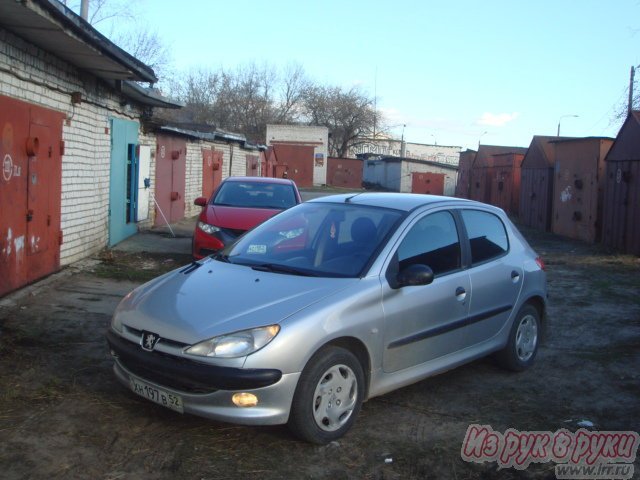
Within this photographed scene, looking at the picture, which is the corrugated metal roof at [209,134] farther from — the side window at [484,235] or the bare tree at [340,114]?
the bare tree at [340,114]

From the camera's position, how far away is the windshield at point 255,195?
11.4 metres

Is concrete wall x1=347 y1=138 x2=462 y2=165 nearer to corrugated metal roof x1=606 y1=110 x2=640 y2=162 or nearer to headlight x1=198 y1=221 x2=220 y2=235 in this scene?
corrugated metal roof x1=606 y1=110 x2=640 y2=162

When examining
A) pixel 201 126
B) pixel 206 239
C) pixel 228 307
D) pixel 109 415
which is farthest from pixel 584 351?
pixel 201 126

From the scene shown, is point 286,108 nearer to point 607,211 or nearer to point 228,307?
point 607,211

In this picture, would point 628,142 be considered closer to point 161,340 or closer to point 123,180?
point 123,180

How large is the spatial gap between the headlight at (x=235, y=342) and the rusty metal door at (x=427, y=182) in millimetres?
46072

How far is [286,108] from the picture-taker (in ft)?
239

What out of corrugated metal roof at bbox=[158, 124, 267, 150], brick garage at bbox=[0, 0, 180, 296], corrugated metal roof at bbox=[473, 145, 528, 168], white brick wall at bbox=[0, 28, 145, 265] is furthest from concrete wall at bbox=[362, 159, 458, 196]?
white brick wall at bbox=[0, 28, 145, 265]

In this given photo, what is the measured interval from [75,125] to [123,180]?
3.23 meters

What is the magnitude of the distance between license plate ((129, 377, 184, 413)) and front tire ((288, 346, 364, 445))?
27.2 inches

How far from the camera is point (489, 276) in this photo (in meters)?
5.57

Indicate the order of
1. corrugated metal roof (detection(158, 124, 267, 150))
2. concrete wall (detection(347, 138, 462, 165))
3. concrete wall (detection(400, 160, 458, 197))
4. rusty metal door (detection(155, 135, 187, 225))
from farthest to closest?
concrete wall (detection(347, 138, 462, 165)) < concrete wall (detection(400, 160, 458, 197)) < corrugated metal roof (detection(158, 124, 267, 150)) < rusty metal door (detection(155, 135, 187, 225))

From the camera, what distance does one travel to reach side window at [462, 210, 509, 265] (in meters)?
5.62

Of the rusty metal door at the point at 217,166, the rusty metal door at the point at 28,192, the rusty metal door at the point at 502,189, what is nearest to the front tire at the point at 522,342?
the rusty metal door at the point at 28,192
